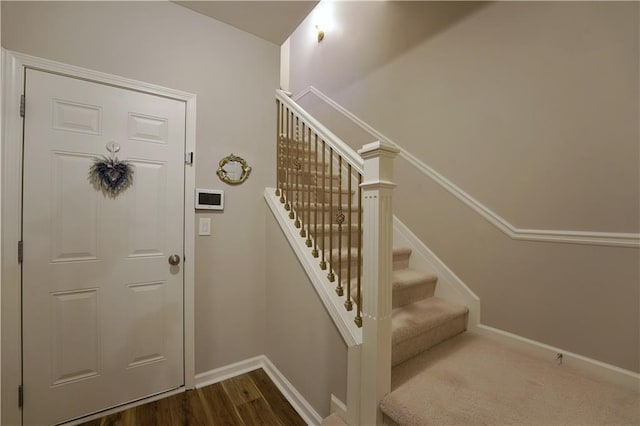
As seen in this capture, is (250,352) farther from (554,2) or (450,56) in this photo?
(554,2)

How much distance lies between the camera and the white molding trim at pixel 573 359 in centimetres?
138

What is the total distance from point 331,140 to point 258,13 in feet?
3.87

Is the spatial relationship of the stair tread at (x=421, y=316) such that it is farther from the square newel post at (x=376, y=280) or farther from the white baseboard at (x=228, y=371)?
the white baseboard at (x=228, y=371)

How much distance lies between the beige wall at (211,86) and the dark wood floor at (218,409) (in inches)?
8.1

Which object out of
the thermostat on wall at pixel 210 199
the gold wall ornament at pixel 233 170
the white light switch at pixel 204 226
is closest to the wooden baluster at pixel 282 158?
the gold wall ornament at pixel 233 170

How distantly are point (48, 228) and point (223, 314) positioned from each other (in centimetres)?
117

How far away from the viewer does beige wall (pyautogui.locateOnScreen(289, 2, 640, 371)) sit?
4.60 ft

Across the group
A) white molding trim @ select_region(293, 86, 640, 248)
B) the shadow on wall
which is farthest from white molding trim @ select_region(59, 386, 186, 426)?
the shadow on wall

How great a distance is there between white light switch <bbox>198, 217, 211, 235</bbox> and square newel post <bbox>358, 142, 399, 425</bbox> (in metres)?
1.22

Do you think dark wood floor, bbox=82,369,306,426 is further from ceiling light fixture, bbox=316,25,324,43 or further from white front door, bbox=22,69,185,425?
ceiling light fixture, bbox=316,25,324,43

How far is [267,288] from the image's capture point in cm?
211

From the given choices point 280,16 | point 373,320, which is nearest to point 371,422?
point 373,320

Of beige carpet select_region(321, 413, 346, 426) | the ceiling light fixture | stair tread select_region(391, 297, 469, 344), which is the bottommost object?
beige carpet select_region(321, 413, 346, 426)

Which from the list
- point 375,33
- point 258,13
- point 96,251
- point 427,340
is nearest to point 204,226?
point 96,251
